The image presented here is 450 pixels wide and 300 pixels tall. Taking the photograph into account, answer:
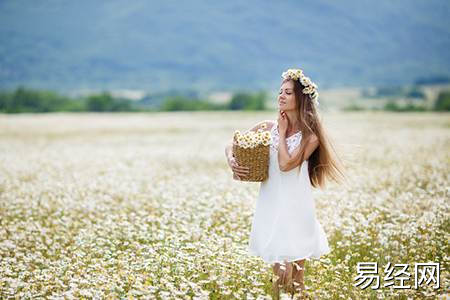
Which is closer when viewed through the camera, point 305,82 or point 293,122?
point 305,82

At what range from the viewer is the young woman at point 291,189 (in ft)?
22.3

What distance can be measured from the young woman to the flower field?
292 millimetres

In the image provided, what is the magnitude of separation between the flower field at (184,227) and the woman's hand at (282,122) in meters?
0.82

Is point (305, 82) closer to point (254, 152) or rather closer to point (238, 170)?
point (254, 152)

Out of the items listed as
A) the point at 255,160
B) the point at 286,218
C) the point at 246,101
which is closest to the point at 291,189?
the point at 286,218

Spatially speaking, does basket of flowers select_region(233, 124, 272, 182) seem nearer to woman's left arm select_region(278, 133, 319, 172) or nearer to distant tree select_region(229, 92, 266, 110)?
woman's left arm select_region(278, 133, 319, 172)

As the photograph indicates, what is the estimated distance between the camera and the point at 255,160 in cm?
688

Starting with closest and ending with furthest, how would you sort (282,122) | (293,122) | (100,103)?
(282,122) < (293,122) < (100,103)

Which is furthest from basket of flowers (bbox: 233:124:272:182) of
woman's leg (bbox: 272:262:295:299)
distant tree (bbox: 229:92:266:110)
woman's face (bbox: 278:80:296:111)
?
distant tree (bbox: 229:92:266:110)

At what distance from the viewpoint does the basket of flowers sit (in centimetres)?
682

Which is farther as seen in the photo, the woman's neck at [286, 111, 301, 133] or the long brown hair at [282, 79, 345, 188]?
the woman's neck at [286, 111, 301, 133]

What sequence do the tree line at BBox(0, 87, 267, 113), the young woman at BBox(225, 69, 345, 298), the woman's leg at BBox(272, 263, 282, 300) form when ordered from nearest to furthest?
the woman's leg at BBox(272, 263, 282, 300) < the young woman at BBox(225, 69, 345, 298) < the tree line at BBox(0, 87, 267, 113)

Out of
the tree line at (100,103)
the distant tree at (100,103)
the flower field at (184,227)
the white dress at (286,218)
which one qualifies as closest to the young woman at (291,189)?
the white dress at (286,218)

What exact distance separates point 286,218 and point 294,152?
710 mm
